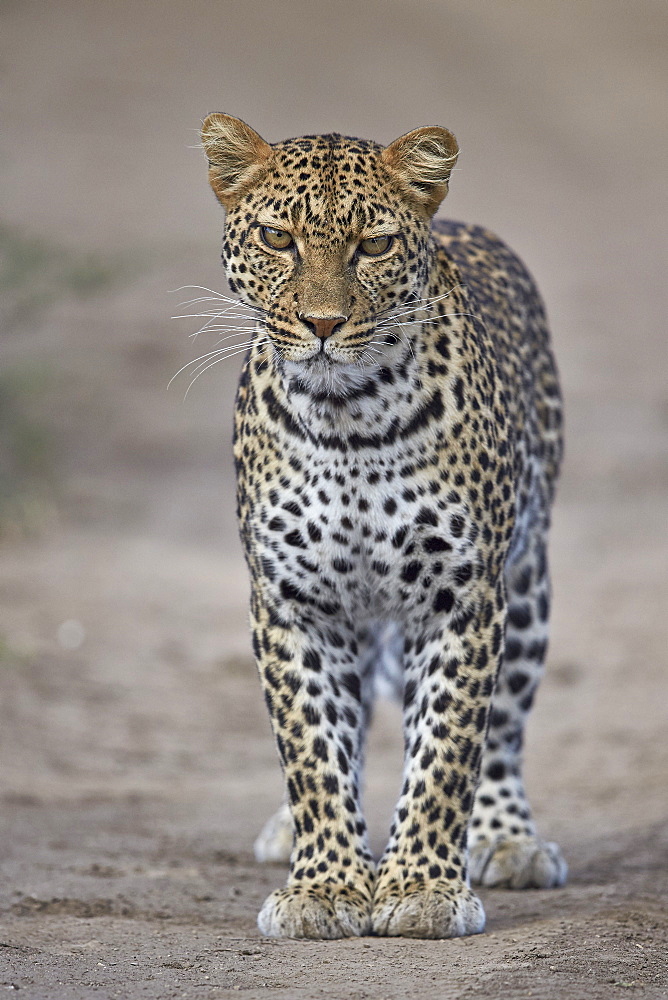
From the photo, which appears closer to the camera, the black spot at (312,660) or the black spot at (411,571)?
the black spot at (411,571)

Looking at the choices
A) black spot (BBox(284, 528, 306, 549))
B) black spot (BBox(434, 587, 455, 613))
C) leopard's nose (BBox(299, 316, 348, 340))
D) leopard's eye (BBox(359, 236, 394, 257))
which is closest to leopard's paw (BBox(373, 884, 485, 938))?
black spot (BBox(434, 587, 455, 613))

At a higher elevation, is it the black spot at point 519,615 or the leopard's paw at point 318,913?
the black spot at point 519,615

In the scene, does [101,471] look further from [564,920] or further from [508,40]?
[508,40]

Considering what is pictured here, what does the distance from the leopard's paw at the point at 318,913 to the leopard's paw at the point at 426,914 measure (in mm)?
61

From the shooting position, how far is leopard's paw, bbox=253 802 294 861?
6.30 metres

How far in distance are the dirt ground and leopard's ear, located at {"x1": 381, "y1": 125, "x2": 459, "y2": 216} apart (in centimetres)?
109

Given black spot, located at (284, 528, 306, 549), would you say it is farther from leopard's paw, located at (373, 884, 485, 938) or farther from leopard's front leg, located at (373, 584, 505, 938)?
leopard's paw, located at (373, 884, 485, 938)

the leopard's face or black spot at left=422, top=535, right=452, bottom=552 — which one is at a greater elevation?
the leopard's face

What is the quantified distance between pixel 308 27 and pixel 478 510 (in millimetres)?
23288

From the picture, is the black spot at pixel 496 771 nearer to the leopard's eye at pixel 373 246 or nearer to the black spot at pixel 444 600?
the black spot at pixel 444 600

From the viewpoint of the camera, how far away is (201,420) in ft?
54.0

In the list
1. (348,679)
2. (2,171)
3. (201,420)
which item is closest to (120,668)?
(348,679)

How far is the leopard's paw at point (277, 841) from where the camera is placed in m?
6.30

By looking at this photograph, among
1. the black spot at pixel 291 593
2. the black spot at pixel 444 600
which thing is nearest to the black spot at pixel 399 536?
the black spot at pixel 444 600
